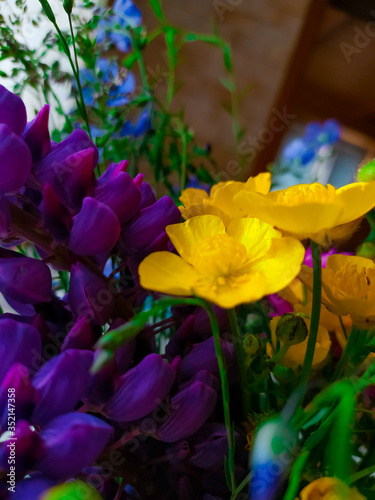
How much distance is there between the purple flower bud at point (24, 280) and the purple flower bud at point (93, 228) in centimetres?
2

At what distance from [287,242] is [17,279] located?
0.10 m

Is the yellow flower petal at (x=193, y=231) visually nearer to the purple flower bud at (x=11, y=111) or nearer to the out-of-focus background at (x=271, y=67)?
the purple flower bud at (x=11, y=111)

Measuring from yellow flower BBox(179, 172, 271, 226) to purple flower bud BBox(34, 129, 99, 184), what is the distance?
0.16 ft

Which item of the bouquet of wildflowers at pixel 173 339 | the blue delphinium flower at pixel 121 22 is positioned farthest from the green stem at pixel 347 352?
the blue delphinium flower at pixel 121 22

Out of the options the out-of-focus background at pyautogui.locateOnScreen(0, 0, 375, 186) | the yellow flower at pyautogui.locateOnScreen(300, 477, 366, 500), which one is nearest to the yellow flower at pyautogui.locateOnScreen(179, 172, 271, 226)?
the yellow flower at pyautogui.locateOnScreen(300, 477, 366, 500)

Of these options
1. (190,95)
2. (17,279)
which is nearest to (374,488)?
(17,279)

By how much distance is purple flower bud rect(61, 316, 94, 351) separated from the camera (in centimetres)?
18

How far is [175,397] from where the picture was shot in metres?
0.20

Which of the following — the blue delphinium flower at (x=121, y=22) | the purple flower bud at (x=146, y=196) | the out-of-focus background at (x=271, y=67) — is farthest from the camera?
the out-of-focus background at (x=271, y=67)

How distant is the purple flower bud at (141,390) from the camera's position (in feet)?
0.59

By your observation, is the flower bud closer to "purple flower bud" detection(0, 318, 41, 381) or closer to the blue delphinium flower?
"purple flower bud" detection(0, 318, 41, 381)

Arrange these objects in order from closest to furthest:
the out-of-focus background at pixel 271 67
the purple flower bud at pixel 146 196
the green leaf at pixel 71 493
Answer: the green leaf at pixel 71 493 < the purple flower bud at pixel 146 196 < the out-of-focus background at pixel 271 67

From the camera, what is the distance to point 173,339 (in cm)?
22

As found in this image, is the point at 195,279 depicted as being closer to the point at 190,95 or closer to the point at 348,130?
the point at 190,95
